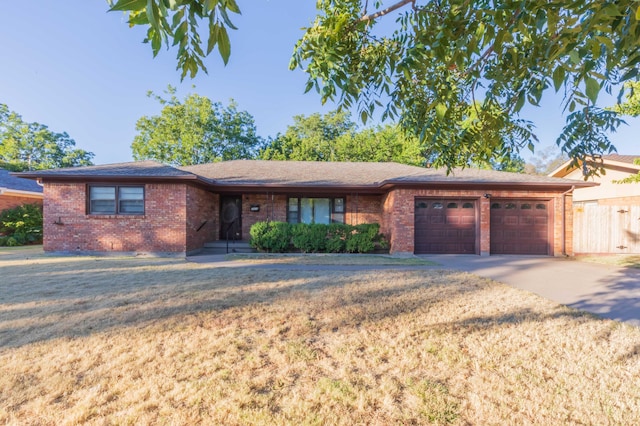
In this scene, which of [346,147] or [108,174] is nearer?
[108,174]

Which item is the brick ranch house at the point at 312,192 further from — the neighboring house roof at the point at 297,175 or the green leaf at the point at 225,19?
the green leaf at the point at 225,19

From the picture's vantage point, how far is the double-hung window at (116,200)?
10359 millimetres

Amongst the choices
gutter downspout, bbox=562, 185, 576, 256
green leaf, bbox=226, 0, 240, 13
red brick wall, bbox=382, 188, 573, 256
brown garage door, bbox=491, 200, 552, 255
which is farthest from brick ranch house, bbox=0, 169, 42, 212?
gutter downspout, bbox=562, 185, 576, 256

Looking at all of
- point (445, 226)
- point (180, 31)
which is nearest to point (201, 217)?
point (445, 226)

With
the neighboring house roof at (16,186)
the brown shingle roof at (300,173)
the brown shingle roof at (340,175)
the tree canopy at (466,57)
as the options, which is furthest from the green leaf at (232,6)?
the neighboring house roof at (16,186)

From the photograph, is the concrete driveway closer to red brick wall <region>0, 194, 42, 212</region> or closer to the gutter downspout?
the gutter downspout

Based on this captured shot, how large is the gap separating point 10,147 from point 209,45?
42.7 m

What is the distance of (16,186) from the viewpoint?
1608 centimetres

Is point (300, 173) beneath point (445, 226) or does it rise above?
above

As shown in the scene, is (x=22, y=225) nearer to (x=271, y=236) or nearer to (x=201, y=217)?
(x=201, y=217)

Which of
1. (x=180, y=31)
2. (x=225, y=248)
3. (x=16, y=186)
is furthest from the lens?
(x=16, y=186)

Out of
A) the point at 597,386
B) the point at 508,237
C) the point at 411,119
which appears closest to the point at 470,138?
the point at 411,119

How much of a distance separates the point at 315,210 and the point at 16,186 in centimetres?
1638

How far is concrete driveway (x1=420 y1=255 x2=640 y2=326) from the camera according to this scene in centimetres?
462
